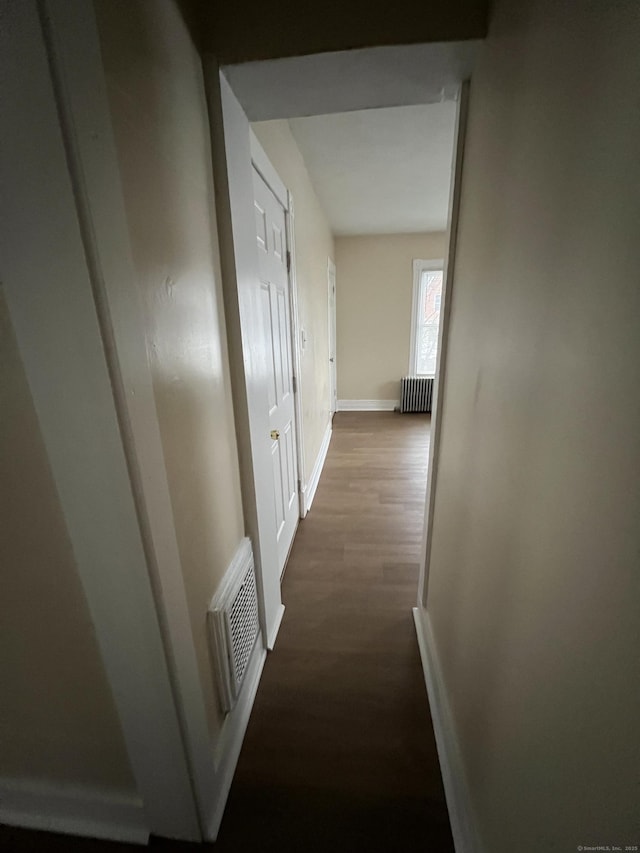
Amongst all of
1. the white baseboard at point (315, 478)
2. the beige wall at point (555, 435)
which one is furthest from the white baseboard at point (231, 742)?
the white baseboard at point (315, 478)

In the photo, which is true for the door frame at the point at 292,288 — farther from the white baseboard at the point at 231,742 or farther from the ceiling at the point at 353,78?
the white baseboard at the point at 231,742

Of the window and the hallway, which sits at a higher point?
the window

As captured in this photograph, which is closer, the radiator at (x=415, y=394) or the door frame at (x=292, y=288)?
the door frame at (x=292, y=288)

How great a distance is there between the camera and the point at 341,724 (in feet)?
4.28

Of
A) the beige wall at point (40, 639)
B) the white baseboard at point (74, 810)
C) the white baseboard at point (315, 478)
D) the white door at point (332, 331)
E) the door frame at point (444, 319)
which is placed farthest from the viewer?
the white door at point (332, 331)

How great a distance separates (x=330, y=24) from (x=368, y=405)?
4.75m

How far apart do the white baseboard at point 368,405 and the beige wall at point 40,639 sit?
4.85 m

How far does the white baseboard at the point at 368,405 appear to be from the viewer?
5.49 metres

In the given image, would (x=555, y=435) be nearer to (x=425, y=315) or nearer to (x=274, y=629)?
(x=274, y=629)

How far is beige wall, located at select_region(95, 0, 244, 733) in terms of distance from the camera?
672mm

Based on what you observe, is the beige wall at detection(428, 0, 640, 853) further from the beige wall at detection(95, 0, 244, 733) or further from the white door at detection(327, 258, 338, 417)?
the white door at detection(327, 258, 338, 417)

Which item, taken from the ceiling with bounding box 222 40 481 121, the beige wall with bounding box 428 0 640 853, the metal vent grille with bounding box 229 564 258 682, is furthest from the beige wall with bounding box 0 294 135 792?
the ceiling with bounding box 222 40 481 121

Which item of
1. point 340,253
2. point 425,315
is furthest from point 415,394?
point 340,253

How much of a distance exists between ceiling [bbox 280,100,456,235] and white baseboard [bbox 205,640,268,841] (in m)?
2.43
